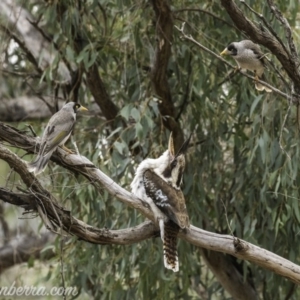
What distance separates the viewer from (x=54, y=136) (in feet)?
15.7

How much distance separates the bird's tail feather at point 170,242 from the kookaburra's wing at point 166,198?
4 centimetres

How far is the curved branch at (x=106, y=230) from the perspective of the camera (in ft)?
14.3

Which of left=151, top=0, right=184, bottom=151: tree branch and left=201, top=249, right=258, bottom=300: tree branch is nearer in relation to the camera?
left=151, top=0, right=184, bottom=151: tree branch

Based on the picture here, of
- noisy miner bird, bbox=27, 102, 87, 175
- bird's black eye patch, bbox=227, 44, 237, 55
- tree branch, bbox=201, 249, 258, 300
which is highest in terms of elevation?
noisy miner bird, bbox=27, 102, 87, 175

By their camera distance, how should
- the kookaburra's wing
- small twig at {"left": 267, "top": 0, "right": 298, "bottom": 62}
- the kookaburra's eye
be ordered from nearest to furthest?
small twig at {"left": 267, "top": 0, "right": 298, "bottom": 62} → the kookaburra's wing → the kookaburra's eye

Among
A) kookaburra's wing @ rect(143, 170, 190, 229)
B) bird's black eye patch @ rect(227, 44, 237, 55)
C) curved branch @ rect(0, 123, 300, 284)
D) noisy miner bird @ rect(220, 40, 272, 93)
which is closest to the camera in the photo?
curved branch @ rect(0, 123, 300, 284)

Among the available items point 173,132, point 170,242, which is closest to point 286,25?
point 170,242

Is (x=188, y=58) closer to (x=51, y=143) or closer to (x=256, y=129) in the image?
(x=256, y=129)

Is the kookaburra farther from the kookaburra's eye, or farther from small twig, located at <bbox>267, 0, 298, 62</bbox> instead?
small twig, located at <bbox>267, 0, 298, 62</bbox>

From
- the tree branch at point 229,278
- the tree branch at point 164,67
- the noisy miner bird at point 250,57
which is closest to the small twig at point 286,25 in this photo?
the noisy miner bird at point 250,57

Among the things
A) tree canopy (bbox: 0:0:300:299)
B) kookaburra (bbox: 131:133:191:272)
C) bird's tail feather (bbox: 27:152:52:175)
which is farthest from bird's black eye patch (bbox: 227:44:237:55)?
bird's tail feather (bbox: 27:152:52:175)

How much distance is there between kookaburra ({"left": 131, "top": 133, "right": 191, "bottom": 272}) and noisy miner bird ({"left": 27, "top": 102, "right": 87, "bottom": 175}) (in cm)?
45

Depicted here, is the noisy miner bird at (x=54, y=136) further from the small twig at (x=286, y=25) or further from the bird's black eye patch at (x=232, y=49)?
the small twig at (x=286, y=25)

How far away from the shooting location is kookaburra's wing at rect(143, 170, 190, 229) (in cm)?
459
